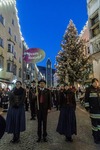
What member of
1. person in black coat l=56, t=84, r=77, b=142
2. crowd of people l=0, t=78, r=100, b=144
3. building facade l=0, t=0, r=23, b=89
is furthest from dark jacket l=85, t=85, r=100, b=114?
building facade l=0, t=0, r=23, b=89

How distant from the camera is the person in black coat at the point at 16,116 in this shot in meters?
5.73

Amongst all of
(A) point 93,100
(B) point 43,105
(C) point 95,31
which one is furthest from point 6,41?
(A) point 93,100

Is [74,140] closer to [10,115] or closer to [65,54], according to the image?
[10,115]

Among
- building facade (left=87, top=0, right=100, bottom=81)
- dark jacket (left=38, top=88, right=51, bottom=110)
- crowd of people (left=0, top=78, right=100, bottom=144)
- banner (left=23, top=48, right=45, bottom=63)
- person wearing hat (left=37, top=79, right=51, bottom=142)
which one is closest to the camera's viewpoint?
crowd of people (left=0, top=78, right=100, bottom=144)

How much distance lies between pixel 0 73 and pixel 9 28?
903 centimetres

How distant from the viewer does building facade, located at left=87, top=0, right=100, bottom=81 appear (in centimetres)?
2102

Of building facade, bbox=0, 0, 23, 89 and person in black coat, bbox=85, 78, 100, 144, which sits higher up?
building facade, bbox=0, 0, 23, 89

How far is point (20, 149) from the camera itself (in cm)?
494

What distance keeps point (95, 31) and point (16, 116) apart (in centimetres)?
1934

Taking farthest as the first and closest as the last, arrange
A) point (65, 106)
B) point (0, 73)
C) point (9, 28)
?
point (9, 28) → point (0, 73) → point (65, 106)

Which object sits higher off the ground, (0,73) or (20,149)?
(0,73)

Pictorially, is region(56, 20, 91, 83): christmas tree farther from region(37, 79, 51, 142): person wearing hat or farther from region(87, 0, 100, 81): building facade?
region(37, 79, 51, 142): person wearing hat

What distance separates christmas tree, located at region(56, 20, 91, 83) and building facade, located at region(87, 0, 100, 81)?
4870 mm

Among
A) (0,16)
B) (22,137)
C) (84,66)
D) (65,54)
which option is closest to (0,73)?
(0,16)
